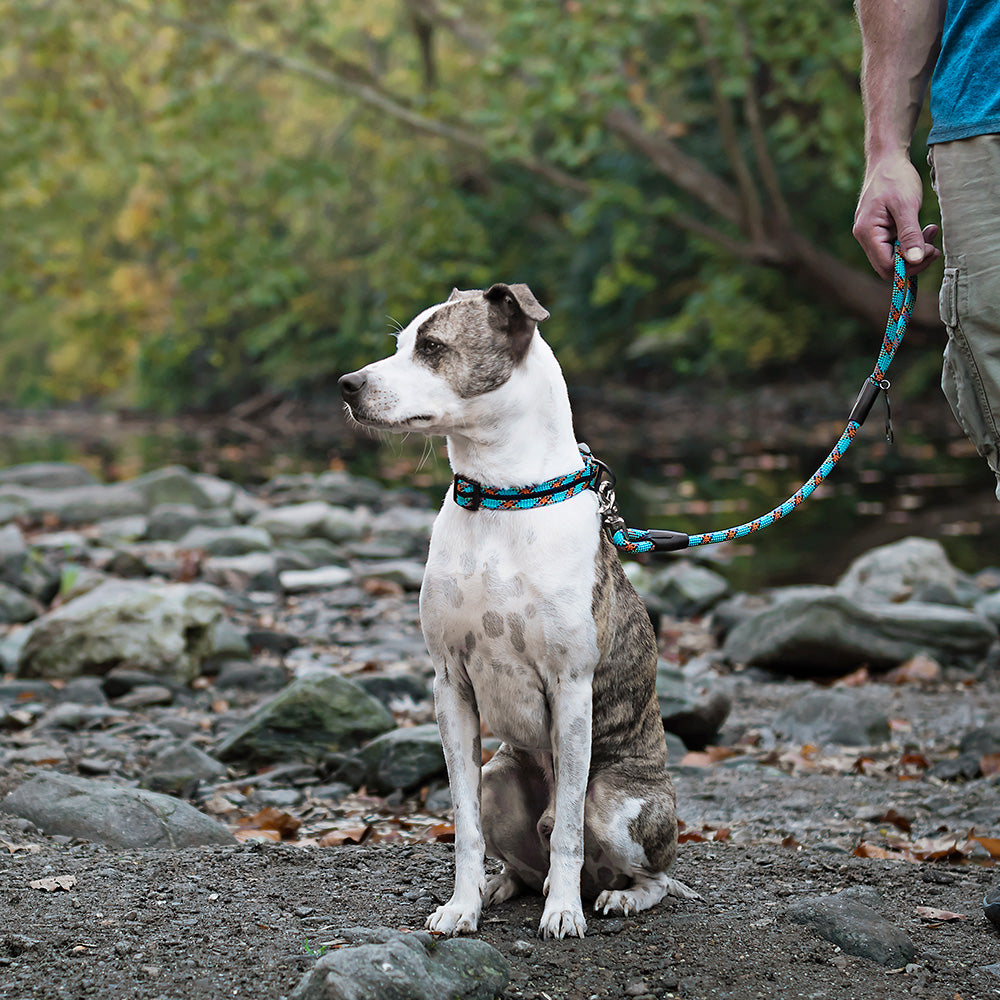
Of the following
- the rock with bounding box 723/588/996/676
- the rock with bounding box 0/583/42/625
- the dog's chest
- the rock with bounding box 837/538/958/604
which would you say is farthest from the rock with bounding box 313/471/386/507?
the dog's chest

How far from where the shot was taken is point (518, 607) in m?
3.33

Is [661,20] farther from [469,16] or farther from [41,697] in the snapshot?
[41,697]

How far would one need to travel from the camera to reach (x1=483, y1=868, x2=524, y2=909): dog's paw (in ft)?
12.1

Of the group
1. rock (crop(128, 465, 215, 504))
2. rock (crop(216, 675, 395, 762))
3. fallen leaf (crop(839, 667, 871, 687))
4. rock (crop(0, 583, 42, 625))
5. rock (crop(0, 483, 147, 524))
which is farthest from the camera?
rock (crop(128, 465, 215, 504))

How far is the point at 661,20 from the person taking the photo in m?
15.9

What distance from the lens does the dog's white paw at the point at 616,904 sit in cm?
353

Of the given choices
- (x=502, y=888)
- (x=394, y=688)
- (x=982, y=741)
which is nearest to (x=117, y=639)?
(x=394, y=688)

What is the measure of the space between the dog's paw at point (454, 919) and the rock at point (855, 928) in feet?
3.07

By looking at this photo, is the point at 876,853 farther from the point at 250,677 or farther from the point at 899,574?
the point at 899,574

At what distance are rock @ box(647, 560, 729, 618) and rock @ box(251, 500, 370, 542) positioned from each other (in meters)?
3.57

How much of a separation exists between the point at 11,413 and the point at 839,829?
42.4 m

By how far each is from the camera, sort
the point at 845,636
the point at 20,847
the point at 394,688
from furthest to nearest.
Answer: the point at 845,636, the point at 394,688, the point at 20,847

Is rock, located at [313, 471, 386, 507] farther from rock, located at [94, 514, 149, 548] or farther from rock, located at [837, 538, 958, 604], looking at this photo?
rock, located at [837, 538, 958, 604]

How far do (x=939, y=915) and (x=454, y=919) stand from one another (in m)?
1.48
